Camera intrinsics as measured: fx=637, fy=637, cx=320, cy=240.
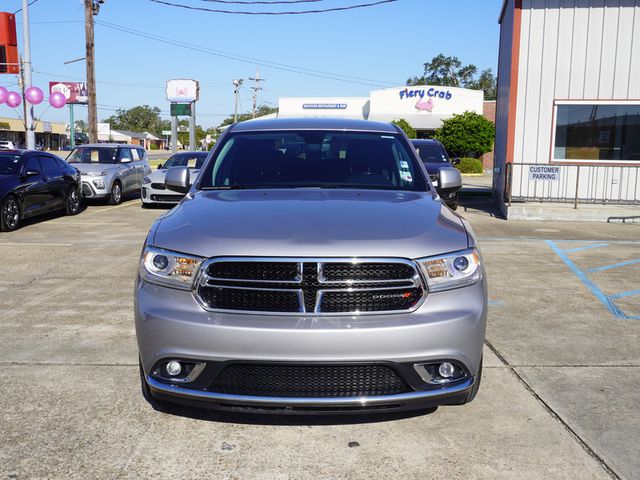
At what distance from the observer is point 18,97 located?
29.8 m

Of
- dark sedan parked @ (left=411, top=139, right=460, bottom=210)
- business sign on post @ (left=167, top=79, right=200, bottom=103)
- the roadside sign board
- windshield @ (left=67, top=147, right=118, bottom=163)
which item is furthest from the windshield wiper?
business sign on post @ (left=167, top=79, right=200, bottom=103)

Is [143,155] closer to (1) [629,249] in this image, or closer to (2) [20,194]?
(2) [20,194]

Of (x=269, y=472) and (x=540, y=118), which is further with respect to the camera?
(x=540, y=118)

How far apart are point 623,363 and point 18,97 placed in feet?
101

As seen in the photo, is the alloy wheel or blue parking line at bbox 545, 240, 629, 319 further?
the alloy wheel

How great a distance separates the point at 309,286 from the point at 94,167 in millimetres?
14849

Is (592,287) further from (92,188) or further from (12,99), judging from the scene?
(12,99)

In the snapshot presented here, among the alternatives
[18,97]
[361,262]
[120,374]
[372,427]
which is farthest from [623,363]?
[18,97]

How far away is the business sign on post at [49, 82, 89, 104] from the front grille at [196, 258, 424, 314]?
50.7 m

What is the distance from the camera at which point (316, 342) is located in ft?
9.76

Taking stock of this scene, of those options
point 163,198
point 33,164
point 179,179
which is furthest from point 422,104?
point 179,179

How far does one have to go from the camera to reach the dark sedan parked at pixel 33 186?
11434 mm

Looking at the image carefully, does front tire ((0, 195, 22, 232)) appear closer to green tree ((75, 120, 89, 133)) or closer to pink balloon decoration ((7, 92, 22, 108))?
pink balloon decoration ((7, 92, 22, 108))

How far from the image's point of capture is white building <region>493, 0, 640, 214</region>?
1384cm
